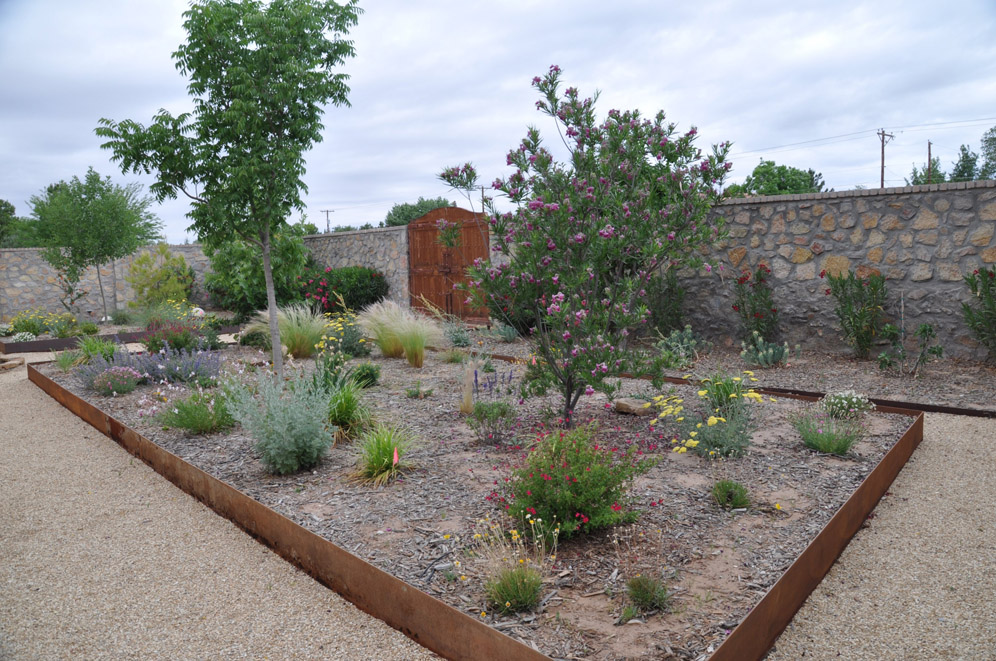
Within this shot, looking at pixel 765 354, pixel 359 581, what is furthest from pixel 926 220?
pixel 359 581

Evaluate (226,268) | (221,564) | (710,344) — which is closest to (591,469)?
(221,564)

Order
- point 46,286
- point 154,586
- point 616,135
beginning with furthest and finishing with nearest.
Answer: point 46,286 → point 616,135 → point 154,586

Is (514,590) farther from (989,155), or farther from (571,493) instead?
(989,155)

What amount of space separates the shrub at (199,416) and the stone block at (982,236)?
23.0ft

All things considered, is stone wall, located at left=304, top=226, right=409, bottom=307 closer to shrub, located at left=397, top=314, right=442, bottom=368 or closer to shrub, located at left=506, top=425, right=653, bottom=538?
shrub, located at left=397, top=314, right=442, bottom=368

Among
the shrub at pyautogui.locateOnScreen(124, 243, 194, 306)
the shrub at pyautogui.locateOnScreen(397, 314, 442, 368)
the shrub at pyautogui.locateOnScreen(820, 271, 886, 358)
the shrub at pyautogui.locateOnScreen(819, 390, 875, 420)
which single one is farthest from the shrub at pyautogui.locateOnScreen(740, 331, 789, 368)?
the shrub at pyautogui.locateOnScreen(124, 243, 194, 306)

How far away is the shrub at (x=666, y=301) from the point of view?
8281mm

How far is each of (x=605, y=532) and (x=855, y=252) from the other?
18.4 ft

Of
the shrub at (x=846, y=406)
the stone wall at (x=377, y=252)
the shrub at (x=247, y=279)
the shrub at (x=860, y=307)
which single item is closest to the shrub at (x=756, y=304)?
the shrub at (x=860, y=307)

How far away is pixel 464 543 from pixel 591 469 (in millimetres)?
674

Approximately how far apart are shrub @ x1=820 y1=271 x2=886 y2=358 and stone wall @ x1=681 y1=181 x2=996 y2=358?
0.19 metres

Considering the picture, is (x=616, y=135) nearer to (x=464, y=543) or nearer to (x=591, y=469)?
(x=591, y=469)

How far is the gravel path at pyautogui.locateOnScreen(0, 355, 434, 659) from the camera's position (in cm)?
256

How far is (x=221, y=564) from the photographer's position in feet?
10.6
